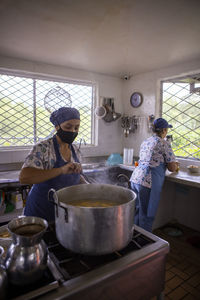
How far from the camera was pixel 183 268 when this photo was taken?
1.98 metres

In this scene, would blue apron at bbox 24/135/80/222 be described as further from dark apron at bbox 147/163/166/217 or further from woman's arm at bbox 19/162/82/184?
dark apron at bbox 147/163/166/217

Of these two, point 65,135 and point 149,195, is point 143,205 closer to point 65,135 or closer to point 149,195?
point 149,195

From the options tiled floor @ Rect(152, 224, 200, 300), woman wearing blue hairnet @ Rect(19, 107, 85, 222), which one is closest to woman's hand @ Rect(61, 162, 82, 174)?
woman wearing blue hairnet @ Rect(19, 107, 85, 222)

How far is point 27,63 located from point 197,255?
3.02 meters

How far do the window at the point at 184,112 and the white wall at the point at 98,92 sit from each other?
33.1 inches

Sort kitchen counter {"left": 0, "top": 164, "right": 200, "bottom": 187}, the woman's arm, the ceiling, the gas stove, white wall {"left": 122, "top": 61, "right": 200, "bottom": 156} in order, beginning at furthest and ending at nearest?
white wall {"left": 122, "top": 61, "right": 200, "bottom": 156} < kitchen counter {"left": 0, "top": 164, "right": 200, "bottom": 187} < the ceiling < the woman's arm < the gas stove

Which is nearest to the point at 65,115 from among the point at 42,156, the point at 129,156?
the point at 42,156

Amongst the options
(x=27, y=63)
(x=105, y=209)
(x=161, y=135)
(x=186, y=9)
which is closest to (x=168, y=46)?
(x=186, y=9)

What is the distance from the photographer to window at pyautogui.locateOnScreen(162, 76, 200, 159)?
262 centimetres

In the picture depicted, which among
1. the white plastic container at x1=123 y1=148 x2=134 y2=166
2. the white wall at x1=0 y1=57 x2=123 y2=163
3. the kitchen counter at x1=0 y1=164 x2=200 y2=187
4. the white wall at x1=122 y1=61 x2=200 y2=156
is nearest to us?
the kitchen counter at x1=0 y1=164 x2=200 y2=187

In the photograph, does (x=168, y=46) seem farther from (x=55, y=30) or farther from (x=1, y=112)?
(x=1, y=112)

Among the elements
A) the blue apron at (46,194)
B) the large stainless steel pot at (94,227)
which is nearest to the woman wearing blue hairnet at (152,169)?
the blue apron at (46,194)

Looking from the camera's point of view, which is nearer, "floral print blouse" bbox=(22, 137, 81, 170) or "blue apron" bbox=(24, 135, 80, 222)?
"floral print blouse" bbox=(22, 137, 81, 170)

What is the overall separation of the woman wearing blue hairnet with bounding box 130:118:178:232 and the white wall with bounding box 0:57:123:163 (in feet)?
3.92
